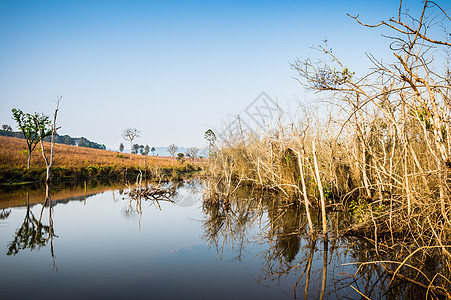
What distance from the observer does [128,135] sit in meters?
50.6

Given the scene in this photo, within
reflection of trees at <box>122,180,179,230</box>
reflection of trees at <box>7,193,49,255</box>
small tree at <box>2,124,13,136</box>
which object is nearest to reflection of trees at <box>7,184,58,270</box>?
reflection of trees at <box>7,193,49,255</box>

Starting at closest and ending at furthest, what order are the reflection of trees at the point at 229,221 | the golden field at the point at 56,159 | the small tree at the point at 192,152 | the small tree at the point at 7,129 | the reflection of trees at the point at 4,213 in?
the reflection of trees at the point at 229,221
the reflection of trees at the point at 4,213
the golden field at the point at 56,159
the small tree at the point at 192,152
the small tree at the point at 7,129

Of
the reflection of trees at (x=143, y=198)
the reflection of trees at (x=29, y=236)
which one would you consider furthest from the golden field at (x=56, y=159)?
the reflection of trees at (x=29, y=236)

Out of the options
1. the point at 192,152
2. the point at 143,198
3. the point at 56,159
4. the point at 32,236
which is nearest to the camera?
the point at 32,236

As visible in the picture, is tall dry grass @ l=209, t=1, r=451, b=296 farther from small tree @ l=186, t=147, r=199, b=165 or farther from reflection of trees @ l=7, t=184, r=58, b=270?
small tree @ l=186, t=147, r=199, b=165


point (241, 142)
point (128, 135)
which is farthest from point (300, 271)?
point (128, 135)

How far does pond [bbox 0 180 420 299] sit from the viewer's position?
4340 millimetres

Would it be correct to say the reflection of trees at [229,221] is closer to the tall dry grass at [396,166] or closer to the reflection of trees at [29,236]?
the tall dry grass at [396,166]

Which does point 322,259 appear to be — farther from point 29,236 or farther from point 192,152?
point 192,152

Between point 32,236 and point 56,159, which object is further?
point 56,159

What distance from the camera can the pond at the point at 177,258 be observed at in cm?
434

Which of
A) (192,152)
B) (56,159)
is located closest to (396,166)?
(56,159)

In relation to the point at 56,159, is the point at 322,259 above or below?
below

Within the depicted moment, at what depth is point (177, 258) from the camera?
5.99 m
